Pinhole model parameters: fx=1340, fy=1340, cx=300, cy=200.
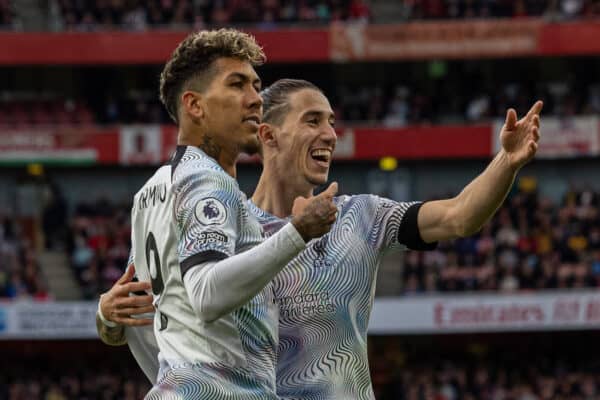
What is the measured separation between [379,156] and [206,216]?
2652cm

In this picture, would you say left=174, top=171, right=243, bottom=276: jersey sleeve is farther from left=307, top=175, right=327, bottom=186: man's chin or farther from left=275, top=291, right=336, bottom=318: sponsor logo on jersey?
left=307, top=175, right=327, bottom=186: man's chin

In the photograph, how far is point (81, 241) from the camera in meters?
28.6

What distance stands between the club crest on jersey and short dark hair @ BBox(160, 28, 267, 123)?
1.99 ft

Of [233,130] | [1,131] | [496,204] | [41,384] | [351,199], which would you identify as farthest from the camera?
[1,131]

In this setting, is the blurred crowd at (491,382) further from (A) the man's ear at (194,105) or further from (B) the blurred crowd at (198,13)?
(A) the man's ear at (194,105)

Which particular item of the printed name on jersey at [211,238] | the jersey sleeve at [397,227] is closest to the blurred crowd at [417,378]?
the jersey sleeve at [397,227]

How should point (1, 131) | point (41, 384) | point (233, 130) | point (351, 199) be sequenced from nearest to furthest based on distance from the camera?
1. point (233, 130)
2. point (351, 199)
3. point (41, 384)
4. point (1, 131)

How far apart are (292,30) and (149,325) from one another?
85.7ft

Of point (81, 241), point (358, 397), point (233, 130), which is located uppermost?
point (233, 130)

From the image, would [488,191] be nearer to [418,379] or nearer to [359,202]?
[359,202]

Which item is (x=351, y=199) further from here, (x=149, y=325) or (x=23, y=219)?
(x=23, y=219)

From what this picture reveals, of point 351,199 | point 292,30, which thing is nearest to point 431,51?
point 292,30

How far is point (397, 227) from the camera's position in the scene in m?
6.48

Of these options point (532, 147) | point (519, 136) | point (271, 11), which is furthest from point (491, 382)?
point (532, 147)
